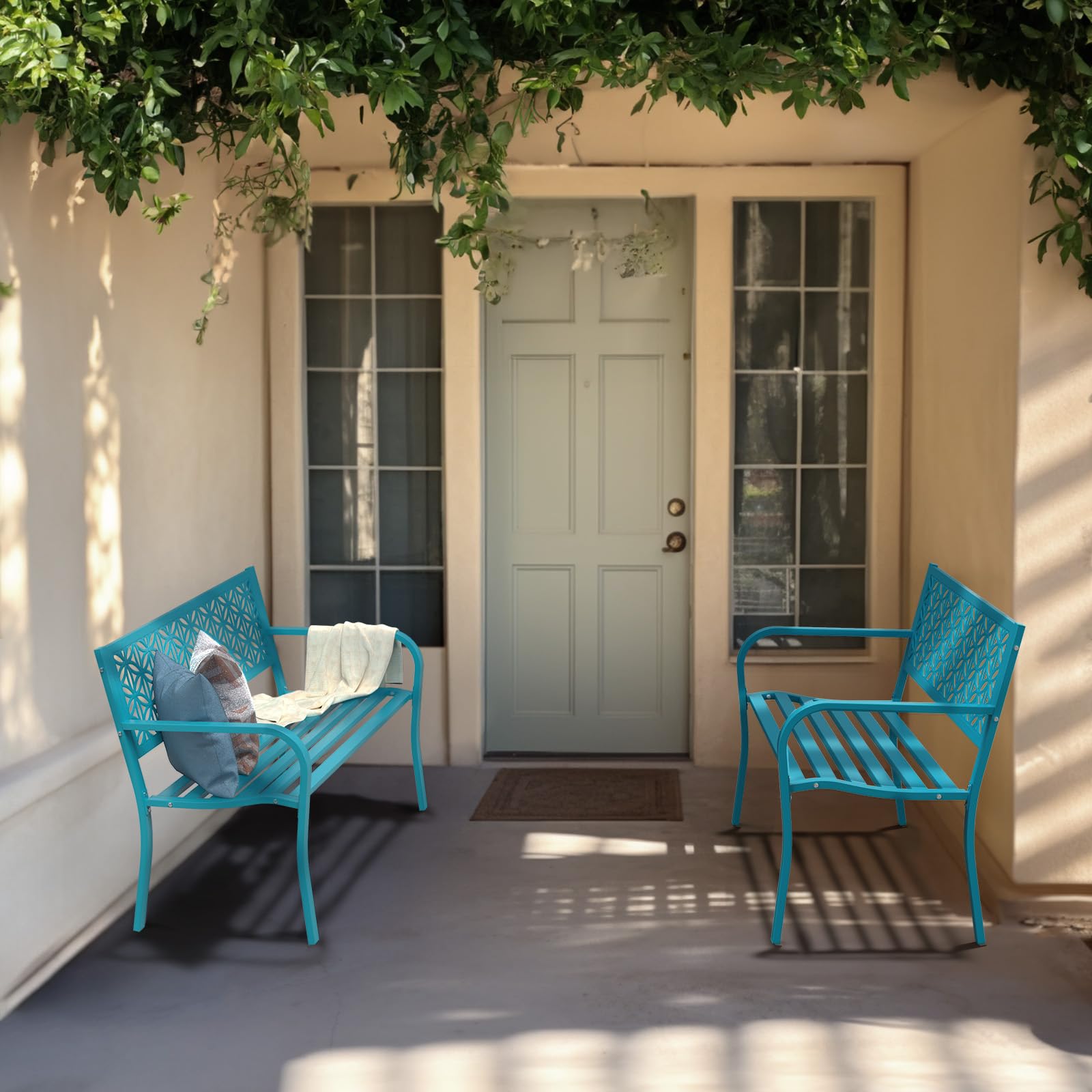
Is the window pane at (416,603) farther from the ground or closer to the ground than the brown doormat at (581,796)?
farther from the ground

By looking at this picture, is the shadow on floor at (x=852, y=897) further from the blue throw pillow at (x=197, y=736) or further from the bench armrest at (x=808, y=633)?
the blue throw pillow at (x=197, y=736)

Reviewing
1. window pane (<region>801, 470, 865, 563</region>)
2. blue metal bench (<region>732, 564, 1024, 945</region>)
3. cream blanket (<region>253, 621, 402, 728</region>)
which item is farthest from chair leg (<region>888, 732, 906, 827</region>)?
cream blanket (<region>253, 621, 402, 728</region>)

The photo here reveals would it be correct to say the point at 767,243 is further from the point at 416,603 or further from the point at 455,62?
the point at 455,62

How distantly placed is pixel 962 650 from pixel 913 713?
10.6 inches

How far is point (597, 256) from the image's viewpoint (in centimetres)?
516

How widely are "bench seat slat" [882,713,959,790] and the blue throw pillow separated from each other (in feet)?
6.61

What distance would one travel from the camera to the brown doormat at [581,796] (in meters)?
4.54

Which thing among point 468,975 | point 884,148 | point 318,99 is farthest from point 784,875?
point 884,148

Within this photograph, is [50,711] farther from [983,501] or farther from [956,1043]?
[983,501]

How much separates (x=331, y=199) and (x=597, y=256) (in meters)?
1.15

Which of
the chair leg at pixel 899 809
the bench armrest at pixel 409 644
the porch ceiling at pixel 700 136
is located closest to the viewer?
the chair leg at pixel 899 809

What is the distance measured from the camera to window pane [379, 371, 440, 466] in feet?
17.0

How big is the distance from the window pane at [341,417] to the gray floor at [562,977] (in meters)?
1.66

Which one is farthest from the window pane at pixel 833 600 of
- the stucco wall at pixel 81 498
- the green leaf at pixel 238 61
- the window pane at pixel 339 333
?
the green leaf at pixel 238 61
